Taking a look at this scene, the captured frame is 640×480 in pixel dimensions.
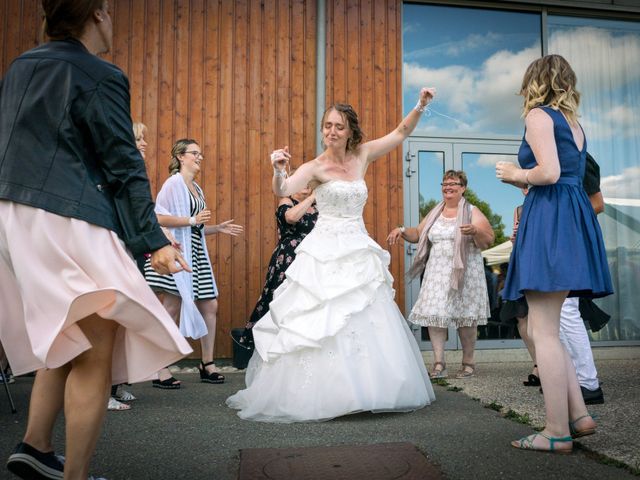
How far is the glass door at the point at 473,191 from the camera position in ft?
24.3

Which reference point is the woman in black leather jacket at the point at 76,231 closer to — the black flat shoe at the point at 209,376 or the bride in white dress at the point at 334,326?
the bride in white dress at the point at 334,326

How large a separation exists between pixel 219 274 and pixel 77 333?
5193 millimetres

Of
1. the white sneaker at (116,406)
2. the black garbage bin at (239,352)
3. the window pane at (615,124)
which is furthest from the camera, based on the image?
the window pane at (615,124)

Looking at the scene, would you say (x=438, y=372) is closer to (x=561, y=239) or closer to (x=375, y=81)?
(x=561, y=239)

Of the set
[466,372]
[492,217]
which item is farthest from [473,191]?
[466,372]

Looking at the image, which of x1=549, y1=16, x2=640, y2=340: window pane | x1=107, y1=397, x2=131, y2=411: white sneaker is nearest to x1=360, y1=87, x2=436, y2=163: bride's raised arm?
x1=107, y1=397, x2=131, y2=411: white sneaker

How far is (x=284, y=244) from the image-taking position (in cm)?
609

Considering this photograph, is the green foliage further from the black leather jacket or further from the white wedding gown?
the black leather jacket

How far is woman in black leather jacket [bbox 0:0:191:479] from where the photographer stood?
192 cm

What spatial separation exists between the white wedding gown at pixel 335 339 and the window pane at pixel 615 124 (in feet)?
15.4

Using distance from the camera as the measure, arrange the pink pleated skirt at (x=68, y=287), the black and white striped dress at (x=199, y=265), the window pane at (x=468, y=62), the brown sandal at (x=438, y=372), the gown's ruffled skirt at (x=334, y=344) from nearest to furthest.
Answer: the pink pleated skirt at (x=68, y=287), the gown's ruffled skirt at (x=334, y=344), the black and white striped dress at (x=199, y=265), the brown sandal at (x=438, y=372), the window pane at (x=468, y=62)

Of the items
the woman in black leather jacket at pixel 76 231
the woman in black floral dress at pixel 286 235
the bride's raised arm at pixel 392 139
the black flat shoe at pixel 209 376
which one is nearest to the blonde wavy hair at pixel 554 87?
the bride's raised arm at pixel 392 139

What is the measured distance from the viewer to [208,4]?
24.0ft

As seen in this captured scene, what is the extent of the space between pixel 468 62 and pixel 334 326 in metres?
5.19
